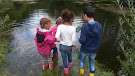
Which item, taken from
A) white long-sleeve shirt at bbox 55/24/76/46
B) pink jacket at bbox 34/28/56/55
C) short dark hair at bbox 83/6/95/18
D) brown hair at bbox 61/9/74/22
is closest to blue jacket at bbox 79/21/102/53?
short dark hair at bbox 83/6/95/18

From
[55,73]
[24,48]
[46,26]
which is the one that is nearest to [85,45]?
[46,26]

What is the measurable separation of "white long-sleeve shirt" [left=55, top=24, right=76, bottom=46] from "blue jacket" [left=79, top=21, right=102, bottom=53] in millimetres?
362

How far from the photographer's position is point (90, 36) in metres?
2.92

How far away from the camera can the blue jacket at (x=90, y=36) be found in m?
2.81

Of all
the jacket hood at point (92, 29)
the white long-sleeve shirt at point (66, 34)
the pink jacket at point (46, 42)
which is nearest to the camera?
the jacket hood at point (92, 29)

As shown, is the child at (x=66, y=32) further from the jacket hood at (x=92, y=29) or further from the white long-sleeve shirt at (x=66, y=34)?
the jacket hood at (x=92, y=29)

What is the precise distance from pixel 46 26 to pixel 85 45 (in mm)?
1328

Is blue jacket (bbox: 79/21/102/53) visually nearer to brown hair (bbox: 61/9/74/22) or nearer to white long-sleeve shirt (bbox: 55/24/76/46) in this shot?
white long-sleeve shirt (bbox: 55/24/76/46)

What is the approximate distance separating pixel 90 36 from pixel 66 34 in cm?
71

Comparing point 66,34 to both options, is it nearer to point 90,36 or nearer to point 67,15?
point 67,15

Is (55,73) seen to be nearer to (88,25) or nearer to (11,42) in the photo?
(88,25)

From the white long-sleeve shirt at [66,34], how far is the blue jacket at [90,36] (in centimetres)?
36

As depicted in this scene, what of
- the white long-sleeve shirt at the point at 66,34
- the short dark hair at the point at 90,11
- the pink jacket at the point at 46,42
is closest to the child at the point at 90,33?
the short dark hair at the point at 90,11

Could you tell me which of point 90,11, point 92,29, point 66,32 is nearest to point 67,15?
point 66,32
